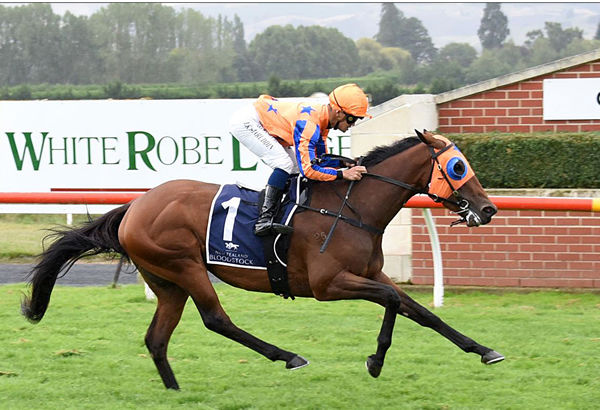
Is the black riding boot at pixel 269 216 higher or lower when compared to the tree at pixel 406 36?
lower

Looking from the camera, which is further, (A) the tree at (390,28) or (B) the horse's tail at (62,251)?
(A) the tree at (390,28)

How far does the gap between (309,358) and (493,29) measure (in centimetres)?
6387

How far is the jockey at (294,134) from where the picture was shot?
5.33 m

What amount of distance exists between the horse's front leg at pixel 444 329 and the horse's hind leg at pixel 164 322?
4.06 ft

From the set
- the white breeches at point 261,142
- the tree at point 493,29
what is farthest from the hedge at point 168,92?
the tree at point 493,29

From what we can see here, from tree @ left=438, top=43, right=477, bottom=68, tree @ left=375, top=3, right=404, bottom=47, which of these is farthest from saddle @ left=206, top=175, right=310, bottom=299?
tree @ left=375, top=3, right=404, bottom=47

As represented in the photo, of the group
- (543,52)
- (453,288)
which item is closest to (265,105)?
(453,288)

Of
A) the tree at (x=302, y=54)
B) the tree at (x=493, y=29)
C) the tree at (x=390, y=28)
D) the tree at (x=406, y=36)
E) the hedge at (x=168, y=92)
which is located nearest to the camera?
the hedge at (x=168, y=92)

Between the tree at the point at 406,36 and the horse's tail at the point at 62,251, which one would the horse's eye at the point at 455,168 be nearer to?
the horse's tail at the point at 62,251

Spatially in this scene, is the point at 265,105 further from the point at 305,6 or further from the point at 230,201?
the point at 305,6

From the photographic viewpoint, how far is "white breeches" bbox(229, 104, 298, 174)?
218 inches

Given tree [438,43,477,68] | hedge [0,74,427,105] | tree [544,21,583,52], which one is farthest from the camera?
tree [544,21,583,52]

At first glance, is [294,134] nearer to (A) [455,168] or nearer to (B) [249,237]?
(B) [249,237]

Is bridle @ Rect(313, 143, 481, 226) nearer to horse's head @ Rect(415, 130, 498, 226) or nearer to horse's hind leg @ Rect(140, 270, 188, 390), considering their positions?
horse's head @ Rect(415, 130, 498, 226)
